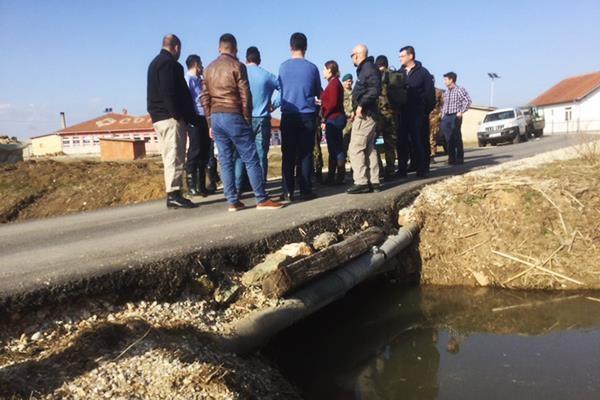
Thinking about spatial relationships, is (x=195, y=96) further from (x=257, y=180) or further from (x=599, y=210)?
(x=599, y=210)

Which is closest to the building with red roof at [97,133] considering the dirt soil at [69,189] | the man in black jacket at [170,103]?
the dirt soil at [69,189]

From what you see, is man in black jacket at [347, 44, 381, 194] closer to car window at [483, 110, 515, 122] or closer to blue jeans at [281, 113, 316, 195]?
blue jeans at [281, 113, 316, 195]

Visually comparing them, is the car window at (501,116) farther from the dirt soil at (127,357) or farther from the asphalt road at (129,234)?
the dirt soil at (127,357)

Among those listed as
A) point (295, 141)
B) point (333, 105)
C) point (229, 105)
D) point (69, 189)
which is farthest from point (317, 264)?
point (69, 189)

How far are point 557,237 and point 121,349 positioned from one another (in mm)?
5354

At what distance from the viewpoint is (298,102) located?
21.9ft

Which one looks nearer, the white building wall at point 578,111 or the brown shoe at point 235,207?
the brown shoe at point 235,207

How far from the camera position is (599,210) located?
6.44 metres

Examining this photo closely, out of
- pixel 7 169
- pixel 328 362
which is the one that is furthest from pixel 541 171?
pixel 7 169

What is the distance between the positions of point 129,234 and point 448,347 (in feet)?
11.0

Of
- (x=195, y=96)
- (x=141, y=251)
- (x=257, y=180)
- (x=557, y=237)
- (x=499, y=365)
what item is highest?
(x=195, y=96)

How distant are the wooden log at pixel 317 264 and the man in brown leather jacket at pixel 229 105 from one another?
1.43 m

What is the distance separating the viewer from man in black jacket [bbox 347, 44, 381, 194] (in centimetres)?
653

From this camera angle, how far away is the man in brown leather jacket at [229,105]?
5809mm
